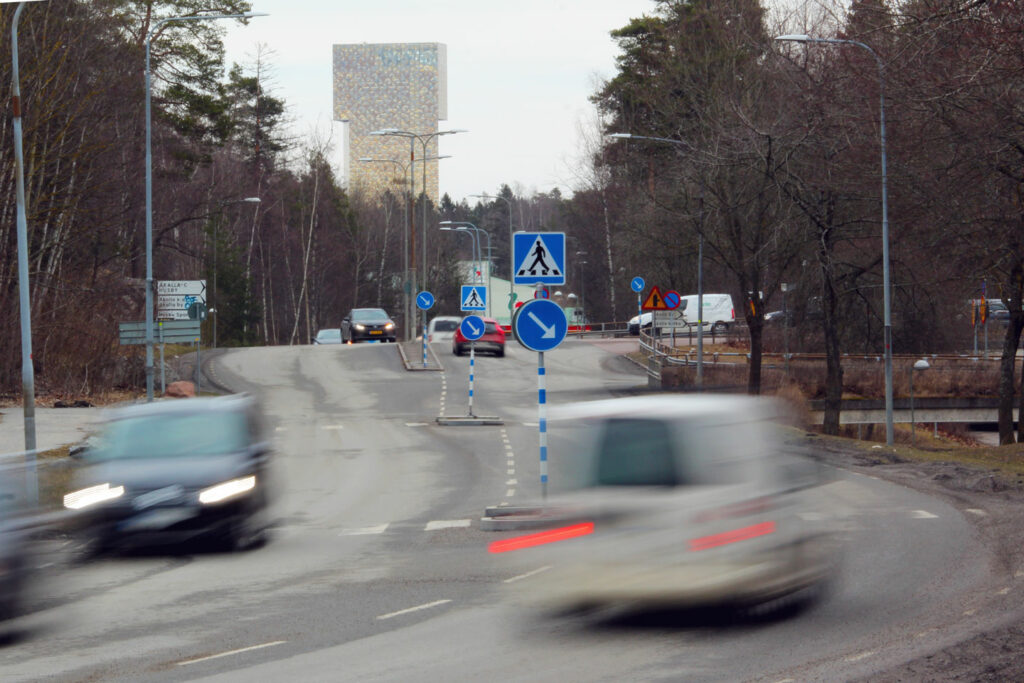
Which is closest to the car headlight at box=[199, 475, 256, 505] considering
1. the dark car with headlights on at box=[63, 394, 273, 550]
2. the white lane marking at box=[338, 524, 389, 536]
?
the dark car with headlights on at box=[63, 394, 273, 550]

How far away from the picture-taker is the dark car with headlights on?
11297 millimetres

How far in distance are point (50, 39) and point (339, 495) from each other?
20.7 meters

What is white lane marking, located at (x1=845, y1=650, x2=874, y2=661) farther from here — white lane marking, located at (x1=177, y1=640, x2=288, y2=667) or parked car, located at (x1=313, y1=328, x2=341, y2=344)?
parked car, located at (x1=313, y1=328, x2=341, y2=344)

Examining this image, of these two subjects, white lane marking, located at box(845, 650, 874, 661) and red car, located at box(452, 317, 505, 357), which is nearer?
white lane marking, located at box(845, 650, 874, 661)

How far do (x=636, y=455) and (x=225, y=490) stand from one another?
5.32 m

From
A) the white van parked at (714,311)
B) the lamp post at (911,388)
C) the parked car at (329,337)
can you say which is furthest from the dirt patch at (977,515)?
the parked car at (329,337)

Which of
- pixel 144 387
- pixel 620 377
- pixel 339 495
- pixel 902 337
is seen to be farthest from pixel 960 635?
pixel 902 337

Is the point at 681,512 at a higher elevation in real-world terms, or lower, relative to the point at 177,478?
higher

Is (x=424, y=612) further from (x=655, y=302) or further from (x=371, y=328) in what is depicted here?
(x=371, y=328)

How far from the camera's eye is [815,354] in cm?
4472

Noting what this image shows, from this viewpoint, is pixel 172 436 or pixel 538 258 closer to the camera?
pixel 172 436

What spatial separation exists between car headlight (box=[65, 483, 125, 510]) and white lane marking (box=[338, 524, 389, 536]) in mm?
2965

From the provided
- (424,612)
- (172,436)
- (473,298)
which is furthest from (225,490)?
(473,298)

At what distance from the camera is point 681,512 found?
768cm
